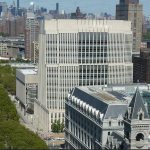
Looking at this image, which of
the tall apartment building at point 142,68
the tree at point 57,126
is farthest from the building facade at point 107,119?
the tall apartment building at point 142,68

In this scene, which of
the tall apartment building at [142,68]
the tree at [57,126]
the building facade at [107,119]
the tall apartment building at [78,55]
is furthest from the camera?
the tall apartment building at [142,68]

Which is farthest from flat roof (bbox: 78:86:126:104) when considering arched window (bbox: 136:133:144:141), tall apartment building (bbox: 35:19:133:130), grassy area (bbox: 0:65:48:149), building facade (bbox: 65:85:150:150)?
tall apartment building (bbox: 35:19:133:130)

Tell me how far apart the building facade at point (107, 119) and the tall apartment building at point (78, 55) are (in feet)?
58.0

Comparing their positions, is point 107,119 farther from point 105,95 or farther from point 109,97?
point 105,95

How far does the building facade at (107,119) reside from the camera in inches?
2645

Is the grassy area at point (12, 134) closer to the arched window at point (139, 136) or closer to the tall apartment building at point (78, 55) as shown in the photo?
the tall apartment building at point (78, 55)

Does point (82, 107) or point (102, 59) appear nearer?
point (82, 107)

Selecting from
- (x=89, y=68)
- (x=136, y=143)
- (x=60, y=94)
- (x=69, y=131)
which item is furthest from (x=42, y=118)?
(x=136, y=143)

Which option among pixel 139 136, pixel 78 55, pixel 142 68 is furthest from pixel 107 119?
pixel 142 68

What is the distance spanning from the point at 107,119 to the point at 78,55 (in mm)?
37320

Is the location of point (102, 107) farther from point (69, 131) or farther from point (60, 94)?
point (60, 94)

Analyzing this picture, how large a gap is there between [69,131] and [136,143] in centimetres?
2806

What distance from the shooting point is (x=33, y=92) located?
442 feet

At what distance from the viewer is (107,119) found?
77.0m
